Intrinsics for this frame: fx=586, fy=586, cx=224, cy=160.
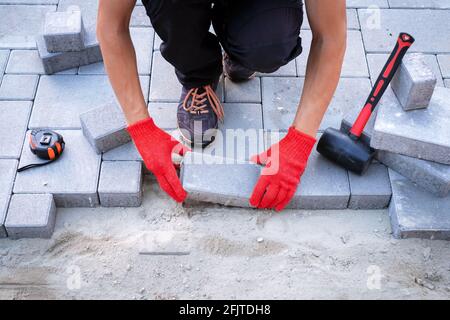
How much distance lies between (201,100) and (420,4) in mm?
1927

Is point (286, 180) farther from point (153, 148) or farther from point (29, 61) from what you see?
point (29, 61)

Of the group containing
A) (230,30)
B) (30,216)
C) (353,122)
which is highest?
(230,30)

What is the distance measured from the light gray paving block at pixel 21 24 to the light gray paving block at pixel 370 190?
230 cm

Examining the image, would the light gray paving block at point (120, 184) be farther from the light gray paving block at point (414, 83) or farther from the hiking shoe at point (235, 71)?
the light gray paving block at point (414, 83)

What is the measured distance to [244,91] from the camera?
146 inches

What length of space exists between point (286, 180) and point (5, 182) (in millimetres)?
1557

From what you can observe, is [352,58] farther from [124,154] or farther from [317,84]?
[124,154]

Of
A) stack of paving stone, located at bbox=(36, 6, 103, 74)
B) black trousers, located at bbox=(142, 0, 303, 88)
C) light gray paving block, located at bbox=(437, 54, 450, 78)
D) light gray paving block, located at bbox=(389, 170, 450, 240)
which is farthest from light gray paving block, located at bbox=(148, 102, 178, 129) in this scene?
light gray paving block, located at bbox=(437, 54, 450, 78)

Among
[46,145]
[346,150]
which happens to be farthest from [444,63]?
[46,145]

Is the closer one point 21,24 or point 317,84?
point 317,84

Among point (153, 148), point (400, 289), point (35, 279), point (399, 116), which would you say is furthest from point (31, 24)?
point (400, 289)

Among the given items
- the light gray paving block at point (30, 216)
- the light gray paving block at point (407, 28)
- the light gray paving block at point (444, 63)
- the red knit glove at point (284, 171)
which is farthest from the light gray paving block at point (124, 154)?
the light gray paving block at point (444, 63)
